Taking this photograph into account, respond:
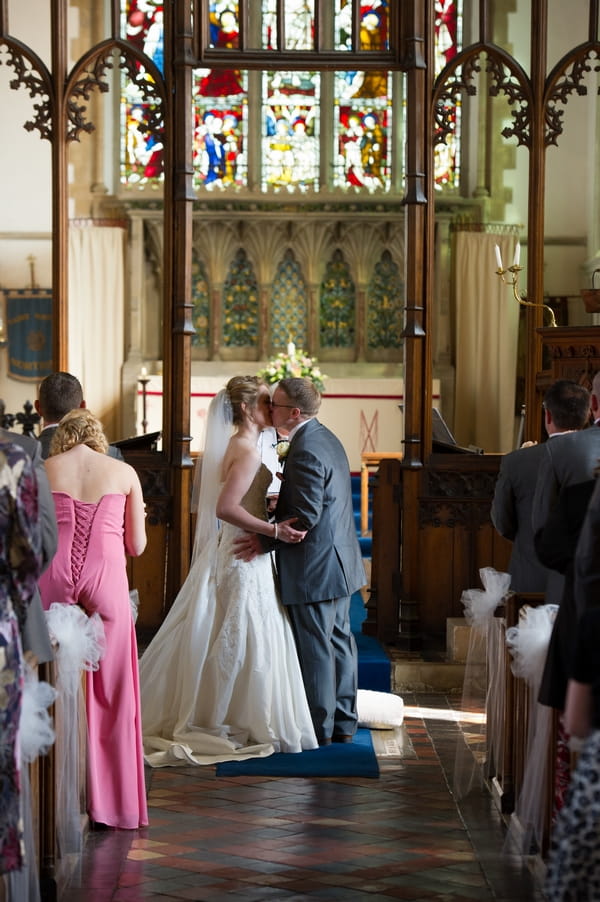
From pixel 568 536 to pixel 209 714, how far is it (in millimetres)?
2611

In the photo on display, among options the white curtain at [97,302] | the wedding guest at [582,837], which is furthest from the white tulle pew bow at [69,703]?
the white curtain at [97,302]

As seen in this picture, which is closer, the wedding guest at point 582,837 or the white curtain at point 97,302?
the wedding guest at point 582,837

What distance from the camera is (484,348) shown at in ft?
46.8

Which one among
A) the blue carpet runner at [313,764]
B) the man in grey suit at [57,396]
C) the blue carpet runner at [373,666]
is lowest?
the blue carpet runner at [373,666]

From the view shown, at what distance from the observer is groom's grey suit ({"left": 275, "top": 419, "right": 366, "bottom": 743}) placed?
5590 millimetres

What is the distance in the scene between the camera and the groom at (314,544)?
5.59m

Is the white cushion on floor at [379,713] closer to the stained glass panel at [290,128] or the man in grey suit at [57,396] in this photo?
the man in grey suit at [57,396]

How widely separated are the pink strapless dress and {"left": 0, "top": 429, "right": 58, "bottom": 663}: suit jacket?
0.85 m

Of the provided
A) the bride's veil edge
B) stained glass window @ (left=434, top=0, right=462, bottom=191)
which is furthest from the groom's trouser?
stained glass window @ (left=434, top=0, right=462, bottom=191)

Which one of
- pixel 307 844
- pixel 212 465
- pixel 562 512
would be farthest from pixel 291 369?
pixel 562 512

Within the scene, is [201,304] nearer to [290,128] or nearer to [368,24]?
[290,128]

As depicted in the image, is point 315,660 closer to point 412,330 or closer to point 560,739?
point 560,739

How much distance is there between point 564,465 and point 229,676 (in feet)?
6.98

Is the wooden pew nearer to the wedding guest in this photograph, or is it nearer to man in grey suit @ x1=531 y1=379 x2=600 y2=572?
man in grey suit @ x1=531 y1=379 x2=600 y2=572
